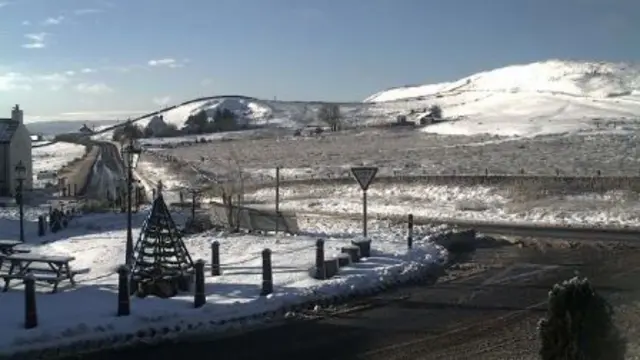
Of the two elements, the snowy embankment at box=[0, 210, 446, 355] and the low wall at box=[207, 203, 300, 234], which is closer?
the snowy embankment at box=[0, 210, 446, 355]

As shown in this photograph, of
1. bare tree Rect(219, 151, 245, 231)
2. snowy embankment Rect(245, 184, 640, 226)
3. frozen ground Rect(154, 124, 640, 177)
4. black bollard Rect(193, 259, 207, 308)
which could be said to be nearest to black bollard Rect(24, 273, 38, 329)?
black bollard Rect(193, 259, 207, 308)

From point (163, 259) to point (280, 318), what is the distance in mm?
3476

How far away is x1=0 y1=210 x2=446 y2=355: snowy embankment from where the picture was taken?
1098cm

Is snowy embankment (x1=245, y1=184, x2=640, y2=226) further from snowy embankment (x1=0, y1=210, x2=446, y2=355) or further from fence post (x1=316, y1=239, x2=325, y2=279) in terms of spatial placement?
fence post (x1=316, y1=239, x2=325, y2=279)

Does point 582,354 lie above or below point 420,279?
above

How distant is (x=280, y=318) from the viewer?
1242 centimetres

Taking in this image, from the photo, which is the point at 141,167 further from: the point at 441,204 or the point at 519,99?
the point at 519,99

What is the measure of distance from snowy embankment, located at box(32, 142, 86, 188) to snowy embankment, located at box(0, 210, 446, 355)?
46.8 metres

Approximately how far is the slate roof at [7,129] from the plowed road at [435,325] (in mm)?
44820

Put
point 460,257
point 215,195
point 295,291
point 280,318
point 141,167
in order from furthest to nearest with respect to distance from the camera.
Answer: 1. point 141,167
2. point 215,195
3. point 460,257
4. point 295,291
5. point 280,318

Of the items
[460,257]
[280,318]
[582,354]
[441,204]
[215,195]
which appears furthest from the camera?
[215,195]

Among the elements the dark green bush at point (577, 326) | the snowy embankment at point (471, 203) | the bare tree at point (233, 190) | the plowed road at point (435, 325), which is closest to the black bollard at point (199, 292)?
the plowed road at point (435, 325)

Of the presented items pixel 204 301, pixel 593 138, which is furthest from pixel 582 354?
pixel 593 138

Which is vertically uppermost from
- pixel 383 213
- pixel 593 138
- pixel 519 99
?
pixel 519 99
